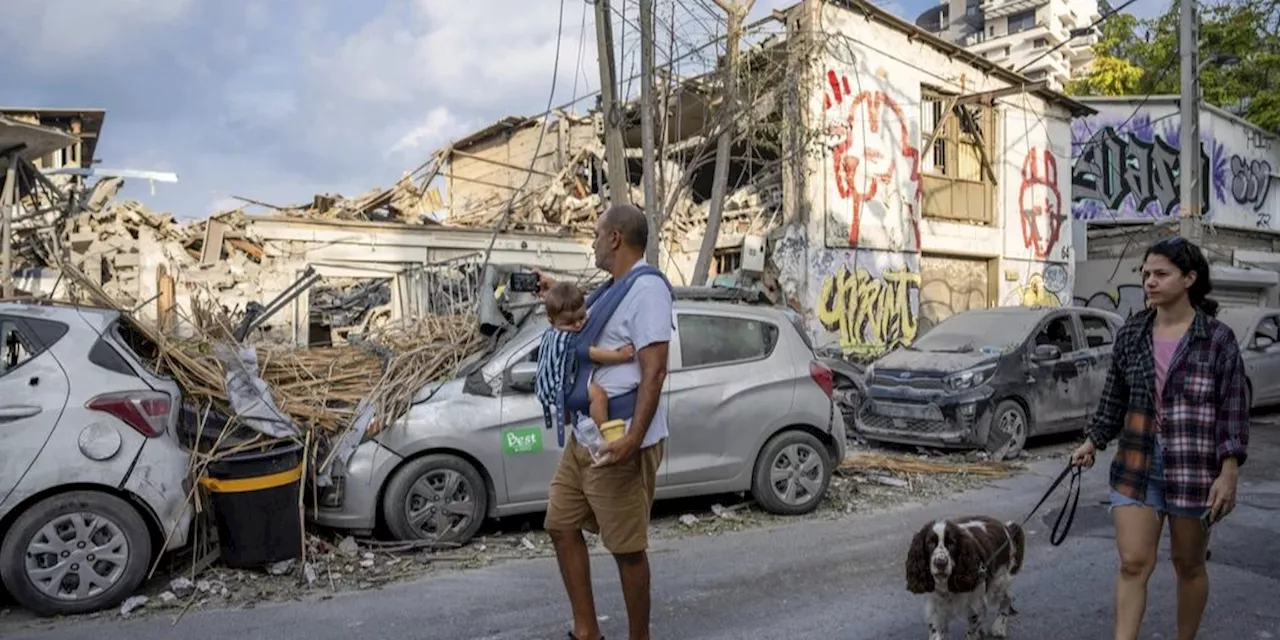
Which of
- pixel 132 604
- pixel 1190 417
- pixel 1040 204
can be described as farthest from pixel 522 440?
pixel 1040 204

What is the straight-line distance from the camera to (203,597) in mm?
4980

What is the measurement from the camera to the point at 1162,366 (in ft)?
11.0

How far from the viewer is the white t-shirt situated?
10.6 ft

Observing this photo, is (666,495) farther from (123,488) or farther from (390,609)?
(123,488)

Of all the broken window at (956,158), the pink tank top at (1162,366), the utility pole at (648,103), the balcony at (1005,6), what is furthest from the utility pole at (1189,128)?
the balcony at (1005,6)

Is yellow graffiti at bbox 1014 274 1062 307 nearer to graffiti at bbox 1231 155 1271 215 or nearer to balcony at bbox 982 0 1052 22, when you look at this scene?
graffiti at bbox 1231 155 1271 215

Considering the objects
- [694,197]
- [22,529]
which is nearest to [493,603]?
[22,529]

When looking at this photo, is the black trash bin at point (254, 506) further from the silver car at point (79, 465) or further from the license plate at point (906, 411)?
the license plate at point (906, 411)

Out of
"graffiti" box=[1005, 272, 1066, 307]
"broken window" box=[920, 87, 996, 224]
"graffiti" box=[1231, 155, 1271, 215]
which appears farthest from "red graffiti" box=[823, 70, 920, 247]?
"graffiti" box=[1231, 155, 1271, 215]

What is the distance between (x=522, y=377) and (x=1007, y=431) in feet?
19.2

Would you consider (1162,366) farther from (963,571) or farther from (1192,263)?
(963,571)

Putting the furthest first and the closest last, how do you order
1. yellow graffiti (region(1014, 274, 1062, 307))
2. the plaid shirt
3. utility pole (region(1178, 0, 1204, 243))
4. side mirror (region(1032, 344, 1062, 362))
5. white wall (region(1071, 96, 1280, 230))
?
white wall (region(1071, 96, 1280, 230)), yellow graffiti (region(1014, 274, 1062, 307)), utility pole (region(1178, 0, 1204, 243)), side mirror (region(1032, 344, 1062, 362)), the plaid shirt

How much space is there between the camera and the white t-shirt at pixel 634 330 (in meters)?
3.22

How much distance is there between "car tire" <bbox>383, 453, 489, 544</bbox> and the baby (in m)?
2.62
